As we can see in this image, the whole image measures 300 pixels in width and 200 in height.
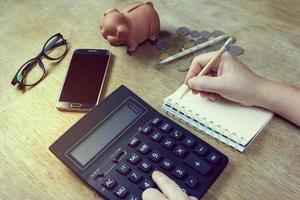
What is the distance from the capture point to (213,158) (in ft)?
1.78

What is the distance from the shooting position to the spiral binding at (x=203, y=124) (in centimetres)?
57

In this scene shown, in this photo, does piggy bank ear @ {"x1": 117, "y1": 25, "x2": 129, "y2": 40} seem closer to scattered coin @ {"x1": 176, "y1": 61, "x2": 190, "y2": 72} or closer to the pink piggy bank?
the pink piggy bank

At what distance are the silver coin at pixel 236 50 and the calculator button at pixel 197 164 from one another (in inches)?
9.7

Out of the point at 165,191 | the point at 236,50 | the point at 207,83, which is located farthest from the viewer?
the point at 236,50

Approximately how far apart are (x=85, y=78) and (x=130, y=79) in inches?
3.1

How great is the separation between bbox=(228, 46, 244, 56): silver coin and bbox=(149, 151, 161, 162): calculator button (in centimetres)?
27

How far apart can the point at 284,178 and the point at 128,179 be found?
0.70 ft

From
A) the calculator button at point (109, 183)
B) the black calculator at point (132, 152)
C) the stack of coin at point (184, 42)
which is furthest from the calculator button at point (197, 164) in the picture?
the stack of coin at point (184, 42)

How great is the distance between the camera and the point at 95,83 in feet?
2.18

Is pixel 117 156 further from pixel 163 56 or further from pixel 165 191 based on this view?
pixel 163 56

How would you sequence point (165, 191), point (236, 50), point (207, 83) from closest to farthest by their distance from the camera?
point (165, 191) → point (207, 83) → point (236, 50)

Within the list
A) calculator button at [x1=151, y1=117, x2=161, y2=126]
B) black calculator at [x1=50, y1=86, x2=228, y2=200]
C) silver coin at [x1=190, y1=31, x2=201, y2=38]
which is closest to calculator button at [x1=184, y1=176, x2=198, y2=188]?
black calculator at [x1=50, y1=86, x2=228, y2=200]

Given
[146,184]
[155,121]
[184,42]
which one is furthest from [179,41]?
[146,184]

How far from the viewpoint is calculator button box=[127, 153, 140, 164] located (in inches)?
21.1
